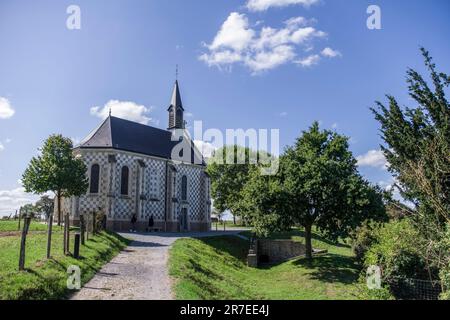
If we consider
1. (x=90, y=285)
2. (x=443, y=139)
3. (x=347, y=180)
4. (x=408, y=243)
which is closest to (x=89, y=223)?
(x=90, y=285)

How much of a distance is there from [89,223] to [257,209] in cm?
1125

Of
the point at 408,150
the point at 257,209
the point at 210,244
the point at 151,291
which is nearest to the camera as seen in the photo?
the point at 151,291

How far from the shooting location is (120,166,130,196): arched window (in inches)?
1420

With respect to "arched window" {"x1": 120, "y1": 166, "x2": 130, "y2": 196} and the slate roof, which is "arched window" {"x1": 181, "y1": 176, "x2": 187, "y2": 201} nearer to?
the slate roof

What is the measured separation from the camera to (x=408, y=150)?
57.2 ft

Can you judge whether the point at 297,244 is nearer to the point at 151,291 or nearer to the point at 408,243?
the point at 408,243

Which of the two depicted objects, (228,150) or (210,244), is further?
(228,150)

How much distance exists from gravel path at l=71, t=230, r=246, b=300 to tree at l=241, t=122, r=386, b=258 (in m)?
7.90

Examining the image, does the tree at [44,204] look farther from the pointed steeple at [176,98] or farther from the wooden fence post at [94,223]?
the wooden fence post at [94,223]

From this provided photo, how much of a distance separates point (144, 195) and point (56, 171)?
11.5 meters

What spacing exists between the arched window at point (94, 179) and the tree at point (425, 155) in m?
26.4

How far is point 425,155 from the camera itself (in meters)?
15.8

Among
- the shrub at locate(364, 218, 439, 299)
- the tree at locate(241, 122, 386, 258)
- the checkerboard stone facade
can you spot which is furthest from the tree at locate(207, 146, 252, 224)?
the shrub at locate(364, 218, 439, 299)

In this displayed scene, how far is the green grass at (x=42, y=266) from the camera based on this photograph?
10.1 m
